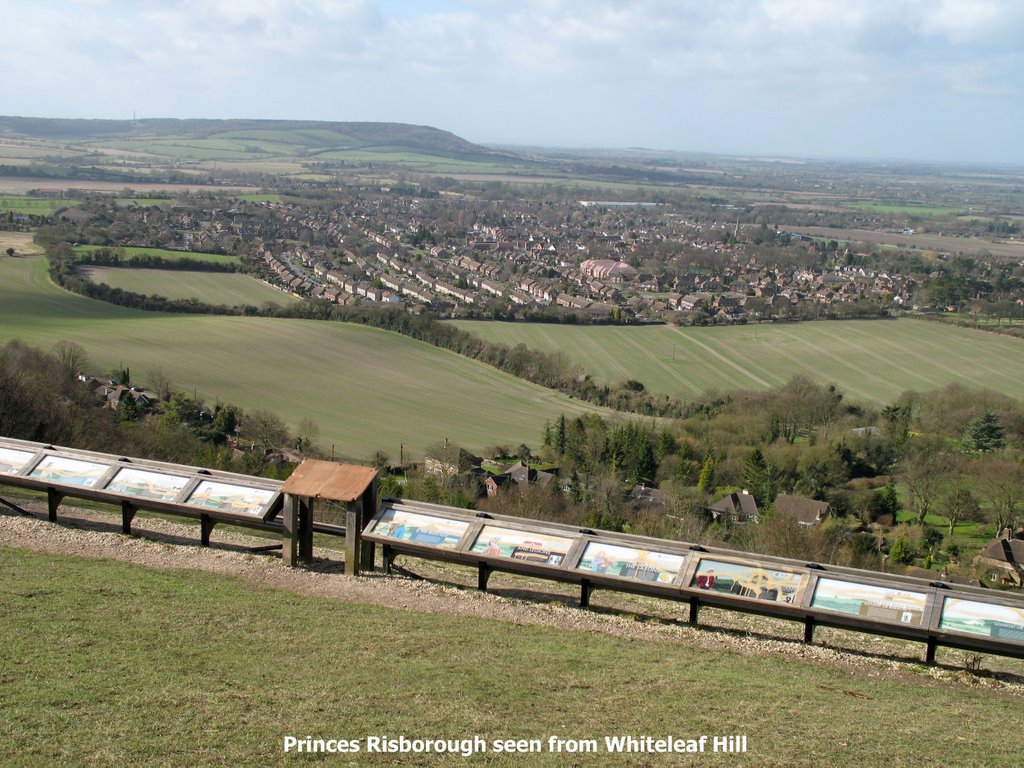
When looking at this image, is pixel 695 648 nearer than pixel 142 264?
Yes

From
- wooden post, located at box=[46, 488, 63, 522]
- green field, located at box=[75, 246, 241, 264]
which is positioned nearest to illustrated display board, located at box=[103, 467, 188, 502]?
wooden post, located at box=[46, 488, 63, 522]

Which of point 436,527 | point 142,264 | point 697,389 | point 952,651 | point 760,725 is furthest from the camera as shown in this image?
point 142,264

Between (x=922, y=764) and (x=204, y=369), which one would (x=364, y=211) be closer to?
(x=204, y=369)

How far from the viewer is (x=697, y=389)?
43469 millimetres

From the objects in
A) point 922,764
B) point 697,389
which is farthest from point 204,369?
point 922,764

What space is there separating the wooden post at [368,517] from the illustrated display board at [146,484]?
2.16 m

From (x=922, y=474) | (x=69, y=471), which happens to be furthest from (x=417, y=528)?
(x=922, y=474)

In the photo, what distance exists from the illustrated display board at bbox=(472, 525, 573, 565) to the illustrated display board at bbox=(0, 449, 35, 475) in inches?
219

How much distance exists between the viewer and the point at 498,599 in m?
9.16

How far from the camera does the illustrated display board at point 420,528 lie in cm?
941

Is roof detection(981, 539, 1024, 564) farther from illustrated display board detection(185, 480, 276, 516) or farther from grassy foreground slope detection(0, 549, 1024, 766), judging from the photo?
illustrated display board detection(185, 480, 276, 516)

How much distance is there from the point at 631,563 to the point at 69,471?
255 inches

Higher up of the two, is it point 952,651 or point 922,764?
point 922,764

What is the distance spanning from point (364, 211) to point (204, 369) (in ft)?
279
